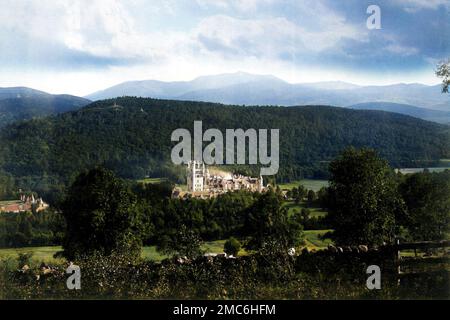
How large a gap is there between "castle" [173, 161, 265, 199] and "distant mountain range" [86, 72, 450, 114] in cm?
175

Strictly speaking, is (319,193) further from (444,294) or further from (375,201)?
(444,294)

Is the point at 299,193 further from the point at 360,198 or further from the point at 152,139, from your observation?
the point at 152,139

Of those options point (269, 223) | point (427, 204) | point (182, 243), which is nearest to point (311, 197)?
point (269, 223)

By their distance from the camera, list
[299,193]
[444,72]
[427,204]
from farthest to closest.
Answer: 1. [427,204]
2. [299,193]
3. [444,72]

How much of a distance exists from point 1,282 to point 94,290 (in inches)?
80.0

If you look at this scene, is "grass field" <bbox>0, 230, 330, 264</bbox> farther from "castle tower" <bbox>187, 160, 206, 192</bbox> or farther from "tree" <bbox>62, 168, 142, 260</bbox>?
"castle tower" <bbox>187, 160, 206, 192</bbox>

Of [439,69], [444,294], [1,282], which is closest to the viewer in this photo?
[444,294]

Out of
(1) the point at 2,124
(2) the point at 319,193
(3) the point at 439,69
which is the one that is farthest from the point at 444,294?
(1) the point at 2,124

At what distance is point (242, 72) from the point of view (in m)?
10.8

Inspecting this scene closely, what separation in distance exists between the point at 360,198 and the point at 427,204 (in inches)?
92.2

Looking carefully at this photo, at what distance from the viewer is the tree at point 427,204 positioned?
448 inches

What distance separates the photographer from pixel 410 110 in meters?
11.4
